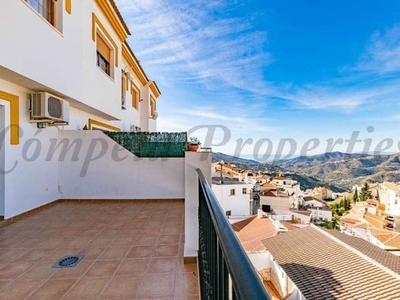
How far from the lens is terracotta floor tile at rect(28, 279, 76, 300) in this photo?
1705 mm

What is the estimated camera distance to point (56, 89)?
3881 mm

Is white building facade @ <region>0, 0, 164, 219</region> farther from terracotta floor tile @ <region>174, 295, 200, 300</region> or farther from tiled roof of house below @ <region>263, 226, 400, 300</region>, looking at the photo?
tiled roof of house below @ <region>263, 226, 400, 300</region>

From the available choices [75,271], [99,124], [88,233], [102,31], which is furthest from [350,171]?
[75,271]

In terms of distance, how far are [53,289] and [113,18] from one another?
650 cm

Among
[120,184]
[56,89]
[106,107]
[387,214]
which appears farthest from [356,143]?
[387,214]

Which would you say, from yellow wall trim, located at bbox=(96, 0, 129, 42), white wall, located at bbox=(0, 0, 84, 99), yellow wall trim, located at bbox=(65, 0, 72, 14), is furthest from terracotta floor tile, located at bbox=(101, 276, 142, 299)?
yellow wall trim, located at bbox=(96, 0, 129, 42)

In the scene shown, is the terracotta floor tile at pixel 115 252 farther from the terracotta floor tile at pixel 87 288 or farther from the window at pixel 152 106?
the window at pixel 152 106

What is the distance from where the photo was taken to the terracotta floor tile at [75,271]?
198 centimetres

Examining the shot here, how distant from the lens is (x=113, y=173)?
503 cm

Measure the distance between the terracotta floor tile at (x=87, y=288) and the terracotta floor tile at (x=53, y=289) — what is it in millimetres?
60

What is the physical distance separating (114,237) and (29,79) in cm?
261

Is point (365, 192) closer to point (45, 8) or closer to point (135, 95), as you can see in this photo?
point (135, 95)

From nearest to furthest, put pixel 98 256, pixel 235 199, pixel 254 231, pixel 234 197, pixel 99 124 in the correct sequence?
pixel 98 256
pixel 99 124
pixel 254 231
pixel 234 197
pixel 235 199

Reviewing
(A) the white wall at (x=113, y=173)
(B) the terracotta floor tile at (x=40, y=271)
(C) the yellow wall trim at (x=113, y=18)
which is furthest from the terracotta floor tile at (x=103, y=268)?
(C) the yellow wall trim at (x=113, y=18)
